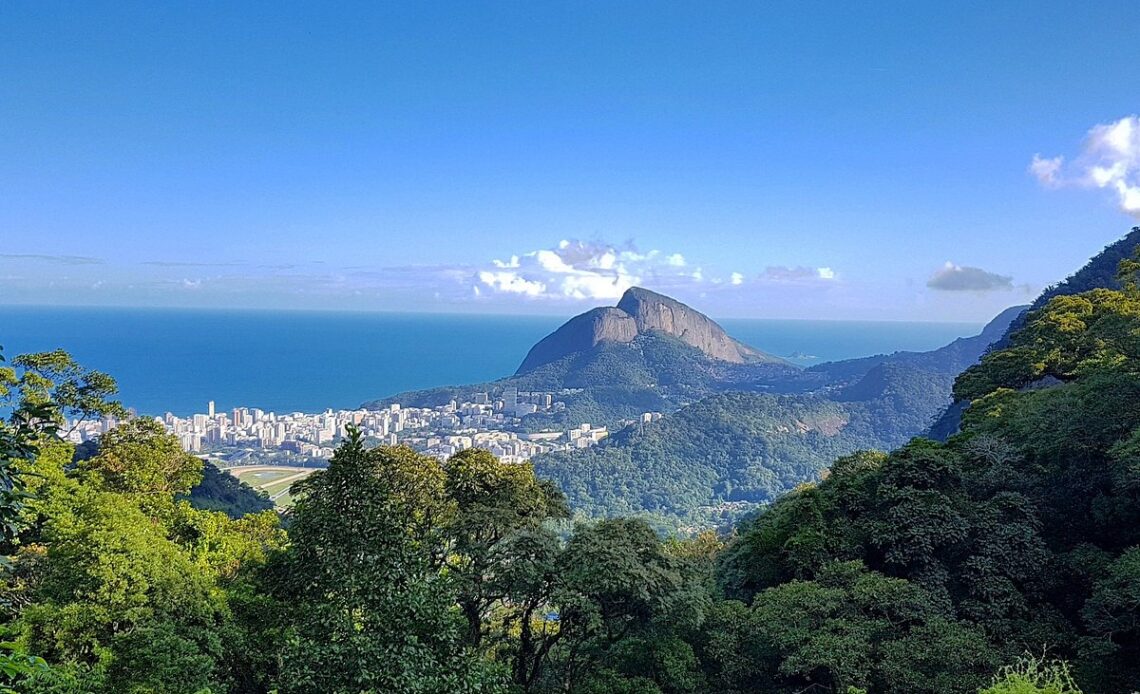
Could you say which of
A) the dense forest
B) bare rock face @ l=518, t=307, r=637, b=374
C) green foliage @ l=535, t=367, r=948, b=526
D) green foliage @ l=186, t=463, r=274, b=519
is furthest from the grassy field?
bare rock face @ l=518, t=307, r=637, b=374

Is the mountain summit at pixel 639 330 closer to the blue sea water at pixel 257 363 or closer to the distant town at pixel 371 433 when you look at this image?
the blue sea water at pixel 257 363

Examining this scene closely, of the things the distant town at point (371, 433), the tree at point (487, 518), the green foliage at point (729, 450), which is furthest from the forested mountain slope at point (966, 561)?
the green foliage at point (729, 450)

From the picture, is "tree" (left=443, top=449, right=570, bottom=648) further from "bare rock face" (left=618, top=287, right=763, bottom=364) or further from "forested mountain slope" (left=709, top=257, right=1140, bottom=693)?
"bare rock face" (left=618, top=287, right=763, bottom=364)

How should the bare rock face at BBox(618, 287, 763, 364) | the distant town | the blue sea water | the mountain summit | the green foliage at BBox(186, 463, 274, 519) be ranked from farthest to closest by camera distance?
the bare rock face at BBox(618, 287, 763, 364) < the mountain summit < the blue sea water < the distant town < the green foliage at BBox(186, 463, 274, 519)

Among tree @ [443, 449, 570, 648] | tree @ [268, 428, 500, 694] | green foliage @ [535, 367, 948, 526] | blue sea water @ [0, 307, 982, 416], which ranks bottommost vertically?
green foliage @ [535, 367, 948, 526]

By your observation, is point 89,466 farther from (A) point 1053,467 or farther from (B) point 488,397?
(B) point 488,397
